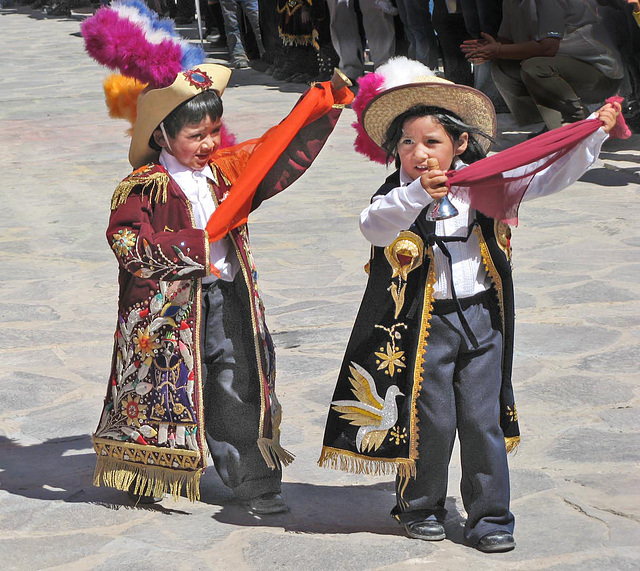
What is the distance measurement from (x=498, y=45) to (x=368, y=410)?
21.9ft

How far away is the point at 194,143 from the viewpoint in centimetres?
365

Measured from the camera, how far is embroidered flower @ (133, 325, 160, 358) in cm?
372

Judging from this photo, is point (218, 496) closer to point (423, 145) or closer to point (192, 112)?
point (192, 112)

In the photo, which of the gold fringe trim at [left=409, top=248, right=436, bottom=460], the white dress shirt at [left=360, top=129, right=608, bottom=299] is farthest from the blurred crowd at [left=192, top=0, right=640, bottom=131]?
the gold fringe trim at [left=409, top=248, right=436, bottom=460]

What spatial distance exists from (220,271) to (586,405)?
5.97 feet

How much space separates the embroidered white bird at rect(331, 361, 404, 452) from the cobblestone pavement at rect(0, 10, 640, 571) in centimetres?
34

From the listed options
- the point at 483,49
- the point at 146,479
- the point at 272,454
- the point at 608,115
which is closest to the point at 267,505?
the point at 272,454

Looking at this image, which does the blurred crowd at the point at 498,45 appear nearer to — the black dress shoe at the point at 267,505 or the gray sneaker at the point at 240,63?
the gray sneaker at the point at 240,63

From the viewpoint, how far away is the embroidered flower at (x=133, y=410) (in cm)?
376

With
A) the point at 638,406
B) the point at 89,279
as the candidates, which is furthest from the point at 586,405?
the point at 89,279

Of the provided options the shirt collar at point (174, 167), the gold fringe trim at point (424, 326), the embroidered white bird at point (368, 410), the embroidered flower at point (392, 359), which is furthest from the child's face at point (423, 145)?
the shirt collar at point (174, 167)

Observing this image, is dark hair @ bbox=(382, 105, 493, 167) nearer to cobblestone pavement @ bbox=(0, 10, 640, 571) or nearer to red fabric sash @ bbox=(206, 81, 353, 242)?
red fabric sash @ bbox=(206, 81, 353, 242)

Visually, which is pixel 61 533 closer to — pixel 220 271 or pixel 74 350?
pixel 220 271

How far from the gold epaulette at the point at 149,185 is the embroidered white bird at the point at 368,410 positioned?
83cm
